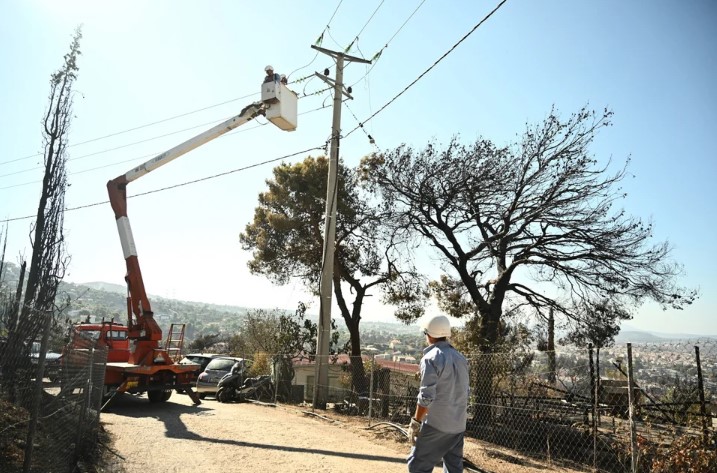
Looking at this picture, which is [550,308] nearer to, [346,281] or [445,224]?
[445,224]

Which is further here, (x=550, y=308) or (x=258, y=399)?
(x=258, y=399)

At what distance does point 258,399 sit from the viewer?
15.9 meters

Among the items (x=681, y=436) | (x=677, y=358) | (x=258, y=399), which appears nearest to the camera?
(x=681, y=436)

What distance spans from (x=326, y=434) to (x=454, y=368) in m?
5.81

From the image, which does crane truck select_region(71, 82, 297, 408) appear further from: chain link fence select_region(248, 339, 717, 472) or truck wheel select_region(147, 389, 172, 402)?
chain link fence select_region(248, 339, 717, 472)

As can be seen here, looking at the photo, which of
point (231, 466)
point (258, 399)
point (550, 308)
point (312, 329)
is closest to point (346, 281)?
point (312, 329)

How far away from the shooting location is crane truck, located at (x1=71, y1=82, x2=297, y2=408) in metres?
11.9

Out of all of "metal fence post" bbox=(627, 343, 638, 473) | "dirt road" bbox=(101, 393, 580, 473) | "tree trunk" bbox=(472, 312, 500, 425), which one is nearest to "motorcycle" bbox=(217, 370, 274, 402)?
"dirt road" bbox=(101, 393, 580, 473)

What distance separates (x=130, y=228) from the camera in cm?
1273

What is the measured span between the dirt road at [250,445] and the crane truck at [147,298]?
76cm

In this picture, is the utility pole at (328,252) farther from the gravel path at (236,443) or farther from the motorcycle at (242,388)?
the motorcycle at (242,388)

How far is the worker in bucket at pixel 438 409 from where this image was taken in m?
4.46

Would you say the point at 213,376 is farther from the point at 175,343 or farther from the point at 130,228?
the point at 130,228

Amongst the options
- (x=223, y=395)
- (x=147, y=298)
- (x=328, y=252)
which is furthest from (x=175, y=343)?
(x=328, y=252)
